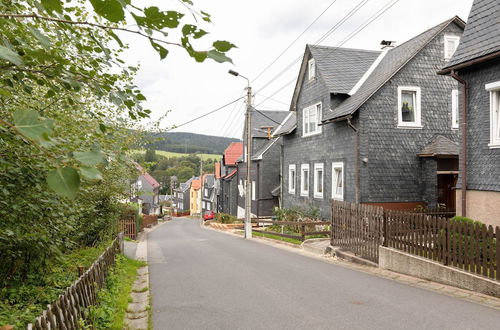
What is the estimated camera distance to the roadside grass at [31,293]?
5.46 metres

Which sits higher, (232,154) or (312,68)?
(312,68)

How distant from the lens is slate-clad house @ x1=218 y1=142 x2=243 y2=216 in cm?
4834

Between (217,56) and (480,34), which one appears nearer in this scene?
(217,56)

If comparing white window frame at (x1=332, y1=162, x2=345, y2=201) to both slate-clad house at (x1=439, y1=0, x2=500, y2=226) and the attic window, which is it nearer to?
the attic window

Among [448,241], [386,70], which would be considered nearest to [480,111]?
[448,241]

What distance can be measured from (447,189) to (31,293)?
1712 cm

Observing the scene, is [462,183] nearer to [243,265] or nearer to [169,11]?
[243,265]

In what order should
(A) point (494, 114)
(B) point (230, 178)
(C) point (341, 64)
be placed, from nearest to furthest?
(A) point (494, 114)
(C) point (341, 64)
(B) point (230, 178)

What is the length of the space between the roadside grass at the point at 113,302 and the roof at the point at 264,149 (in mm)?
26180

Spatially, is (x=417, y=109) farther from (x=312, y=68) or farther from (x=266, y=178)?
(x=266, y=178)

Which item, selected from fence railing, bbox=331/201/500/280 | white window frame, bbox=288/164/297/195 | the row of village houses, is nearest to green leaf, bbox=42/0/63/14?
fence railing, bbox=331/201/500/280

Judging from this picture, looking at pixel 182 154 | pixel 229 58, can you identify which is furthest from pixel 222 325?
pixel 182 154

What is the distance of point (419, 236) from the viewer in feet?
34.0

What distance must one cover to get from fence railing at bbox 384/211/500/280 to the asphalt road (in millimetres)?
1027
